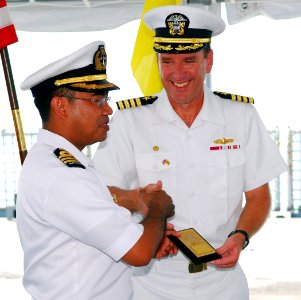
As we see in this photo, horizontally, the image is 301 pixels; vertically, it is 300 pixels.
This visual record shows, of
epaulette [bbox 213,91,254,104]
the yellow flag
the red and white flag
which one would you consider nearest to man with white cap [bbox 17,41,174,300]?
epaulette [bbox 213,91,254,104]

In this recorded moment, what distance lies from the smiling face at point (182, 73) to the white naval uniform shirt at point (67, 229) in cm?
63

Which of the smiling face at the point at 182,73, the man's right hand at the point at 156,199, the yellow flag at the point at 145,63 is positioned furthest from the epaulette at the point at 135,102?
the yellow flag at the point at 145,63

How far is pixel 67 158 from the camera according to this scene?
1786mm

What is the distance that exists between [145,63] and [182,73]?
4.60 feet

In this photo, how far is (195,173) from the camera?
2521mm

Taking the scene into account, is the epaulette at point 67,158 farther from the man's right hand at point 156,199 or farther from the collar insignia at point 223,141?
the collar insignia at point 223,141

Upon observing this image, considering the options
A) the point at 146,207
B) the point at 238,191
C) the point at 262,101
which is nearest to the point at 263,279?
the point at 238,191

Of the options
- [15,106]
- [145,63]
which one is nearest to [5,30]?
[15,106]

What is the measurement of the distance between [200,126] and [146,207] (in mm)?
550

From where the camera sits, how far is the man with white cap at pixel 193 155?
8.01 ft

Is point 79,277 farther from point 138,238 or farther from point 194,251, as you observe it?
point 194,251

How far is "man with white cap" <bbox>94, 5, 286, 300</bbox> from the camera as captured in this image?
2441 mm

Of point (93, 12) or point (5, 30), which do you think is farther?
point (93, 12)

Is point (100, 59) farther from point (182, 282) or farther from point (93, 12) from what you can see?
point (93, 12)
